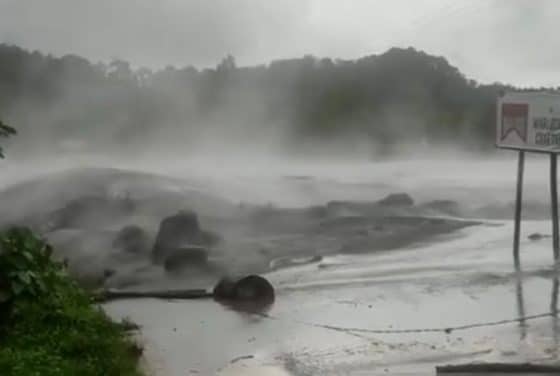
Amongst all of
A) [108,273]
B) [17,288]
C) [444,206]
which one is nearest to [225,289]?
[108,273]

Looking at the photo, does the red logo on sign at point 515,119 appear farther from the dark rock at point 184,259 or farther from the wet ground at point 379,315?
the dark rock at point 184,259

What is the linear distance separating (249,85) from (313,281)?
1203 inches

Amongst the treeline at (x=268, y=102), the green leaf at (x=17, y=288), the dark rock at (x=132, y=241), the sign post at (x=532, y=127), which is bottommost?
the green leaf at (x=17, y=288)

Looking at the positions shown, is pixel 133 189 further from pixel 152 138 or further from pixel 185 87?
pixel 185 87

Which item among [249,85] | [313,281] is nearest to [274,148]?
[249,85]

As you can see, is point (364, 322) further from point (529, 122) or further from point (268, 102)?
point (268, 102)

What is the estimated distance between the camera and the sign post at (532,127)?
42.9 ft

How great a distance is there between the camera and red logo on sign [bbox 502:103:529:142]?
1348 centimetres

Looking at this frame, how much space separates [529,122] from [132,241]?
22.4 feet

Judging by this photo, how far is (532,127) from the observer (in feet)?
43.8

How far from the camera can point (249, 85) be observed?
4272 cm

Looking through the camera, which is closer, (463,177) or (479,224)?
(479,224)

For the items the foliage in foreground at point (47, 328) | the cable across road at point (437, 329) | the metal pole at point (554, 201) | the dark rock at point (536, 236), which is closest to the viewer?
the foliage in foreground at point (47, 328)

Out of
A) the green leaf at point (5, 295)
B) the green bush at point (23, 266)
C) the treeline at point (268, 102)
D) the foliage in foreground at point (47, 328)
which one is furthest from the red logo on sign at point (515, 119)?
the treeline at point (268, 102)
